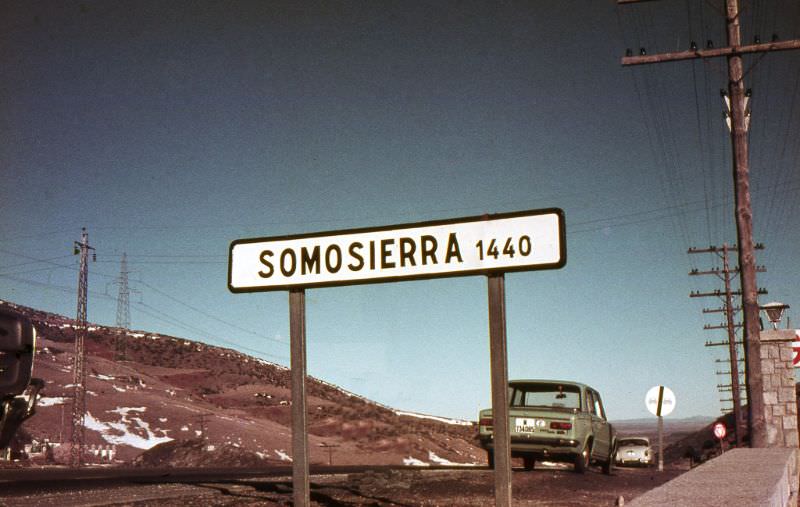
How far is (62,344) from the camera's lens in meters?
95.2

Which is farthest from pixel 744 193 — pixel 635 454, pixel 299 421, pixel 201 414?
pixel 201 414

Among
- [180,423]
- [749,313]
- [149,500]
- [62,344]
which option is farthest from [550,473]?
[62,344]

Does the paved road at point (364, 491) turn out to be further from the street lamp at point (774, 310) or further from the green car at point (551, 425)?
the street lamp at point (774, 310)

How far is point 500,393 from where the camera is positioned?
4215 mm

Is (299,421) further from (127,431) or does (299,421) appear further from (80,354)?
(127,431)

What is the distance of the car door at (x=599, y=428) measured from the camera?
16359mm

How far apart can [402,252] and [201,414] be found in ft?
189

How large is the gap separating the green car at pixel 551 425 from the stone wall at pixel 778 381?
3525 millimetres

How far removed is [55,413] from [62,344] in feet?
143

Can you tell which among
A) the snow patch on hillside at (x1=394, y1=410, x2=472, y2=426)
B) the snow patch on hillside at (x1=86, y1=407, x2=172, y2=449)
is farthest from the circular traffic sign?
the snow patch on hillside at (x1=394, y1=410, x2=472, y2=426)

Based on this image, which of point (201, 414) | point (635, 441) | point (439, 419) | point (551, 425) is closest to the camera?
point (551, 425)

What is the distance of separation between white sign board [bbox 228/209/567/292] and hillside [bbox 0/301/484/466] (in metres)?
31.5

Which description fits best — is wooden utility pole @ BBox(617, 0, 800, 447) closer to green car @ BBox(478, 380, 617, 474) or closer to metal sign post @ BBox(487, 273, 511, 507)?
green car @ BBox(478, 380, 617, 474)

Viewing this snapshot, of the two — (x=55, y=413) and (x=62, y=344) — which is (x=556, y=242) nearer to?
(x=55, y=413)
